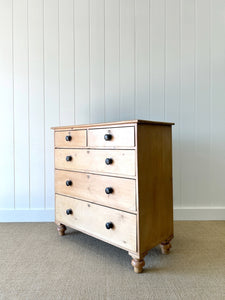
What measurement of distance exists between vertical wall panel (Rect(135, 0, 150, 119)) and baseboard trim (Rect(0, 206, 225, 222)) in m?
1.01

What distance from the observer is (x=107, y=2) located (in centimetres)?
207

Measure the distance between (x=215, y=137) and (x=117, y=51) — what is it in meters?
1.28

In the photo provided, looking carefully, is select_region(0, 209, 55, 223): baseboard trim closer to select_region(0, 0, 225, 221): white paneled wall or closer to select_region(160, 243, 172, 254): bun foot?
select_region(0, 0, 225, 221): white paneled wall

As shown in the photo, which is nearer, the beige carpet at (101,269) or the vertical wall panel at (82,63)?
the beige carpet at (101,269)

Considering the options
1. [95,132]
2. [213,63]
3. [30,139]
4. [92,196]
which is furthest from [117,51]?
[92,196]

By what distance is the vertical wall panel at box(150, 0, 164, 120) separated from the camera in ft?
6.73

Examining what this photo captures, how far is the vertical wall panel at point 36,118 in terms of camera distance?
6.96 ft

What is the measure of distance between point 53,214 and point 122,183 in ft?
3.73

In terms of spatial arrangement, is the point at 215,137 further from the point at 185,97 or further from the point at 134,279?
the point at 134,279

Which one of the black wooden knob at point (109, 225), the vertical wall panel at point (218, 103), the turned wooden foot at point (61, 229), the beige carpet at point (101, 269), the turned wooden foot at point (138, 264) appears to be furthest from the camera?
the vertical wall panel at point (218, 103)

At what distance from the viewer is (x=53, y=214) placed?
214 centimetres

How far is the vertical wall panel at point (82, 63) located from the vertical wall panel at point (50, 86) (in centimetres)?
20

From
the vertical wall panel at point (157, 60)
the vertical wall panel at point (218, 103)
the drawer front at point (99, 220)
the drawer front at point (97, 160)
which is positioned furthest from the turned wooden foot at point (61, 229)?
the vertical wall panel at point (218, 103)

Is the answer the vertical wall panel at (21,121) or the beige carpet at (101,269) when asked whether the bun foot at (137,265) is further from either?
the vertical wall panel at (21,121)
